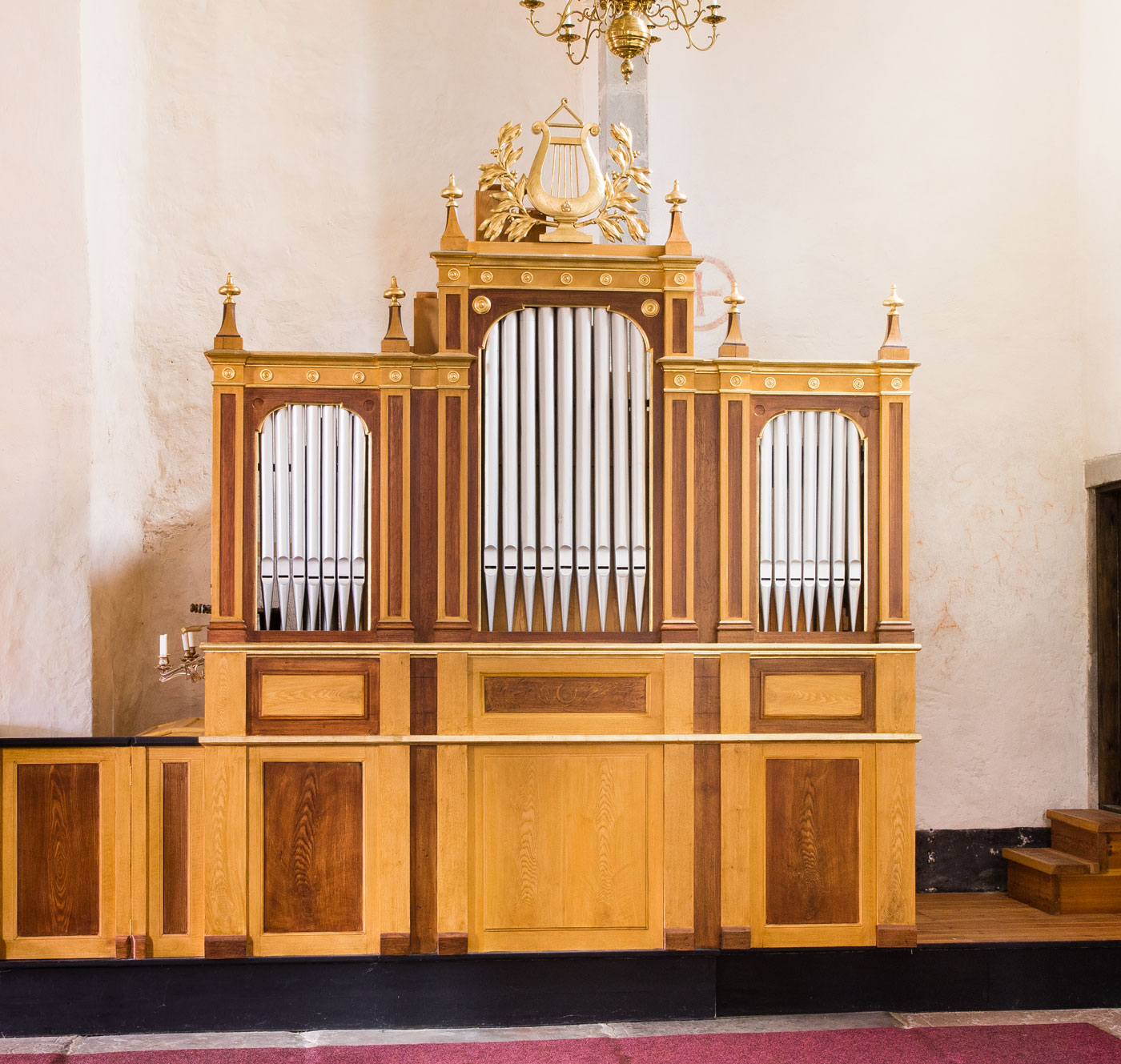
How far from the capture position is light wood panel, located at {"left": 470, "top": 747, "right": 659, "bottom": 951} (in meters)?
4.66

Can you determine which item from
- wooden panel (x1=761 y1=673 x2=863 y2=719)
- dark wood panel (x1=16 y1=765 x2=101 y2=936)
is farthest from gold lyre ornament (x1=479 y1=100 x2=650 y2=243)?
dark wood panel (x1=16 y1=765 x2=101 y2=936)

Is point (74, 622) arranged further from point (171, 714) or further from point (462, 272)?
point (462, 272)

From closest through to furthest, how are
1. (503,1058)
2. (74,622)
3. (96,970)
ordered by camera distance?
(503,1058) < (96,970) < (74,622)

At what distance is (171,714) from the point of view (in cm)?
591

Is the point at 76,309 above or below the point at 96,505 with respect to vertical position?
above

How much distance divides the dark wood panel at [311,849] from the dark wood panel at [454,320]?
194 cm

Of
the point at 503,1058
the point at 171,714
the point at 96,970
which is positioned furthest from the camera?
the point at 171,714

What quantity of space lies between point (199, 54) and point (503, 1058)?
18.0ft

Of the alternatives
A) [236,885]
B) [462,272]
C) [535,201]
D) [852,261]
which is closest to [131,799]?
[236,885]

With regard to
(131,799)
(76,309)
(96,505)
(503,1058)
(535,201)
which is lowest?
(503,1058)

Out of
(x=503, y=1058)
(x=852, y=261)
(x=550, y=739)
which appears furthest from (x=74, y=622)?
(x=852, y=261)

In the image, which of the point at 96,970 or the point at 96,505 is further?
the point at 96,505

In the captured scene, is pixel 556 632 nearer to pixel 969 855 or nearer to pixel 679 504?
pixel 679 504

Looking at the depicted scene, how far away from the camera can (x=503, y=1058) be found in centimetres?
426
